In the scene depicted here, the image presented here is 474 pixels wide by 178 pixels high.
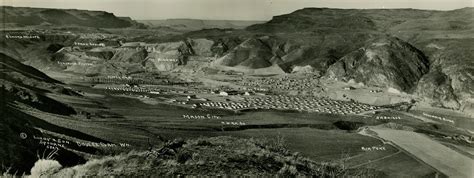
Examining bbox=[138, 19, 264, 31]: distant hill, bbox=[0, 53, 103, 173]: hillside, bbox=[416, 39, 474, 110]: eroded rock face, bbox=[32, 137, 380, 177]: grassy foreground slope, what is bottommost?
bbox=[32, 137, 380, 177]: grassy foreground slope

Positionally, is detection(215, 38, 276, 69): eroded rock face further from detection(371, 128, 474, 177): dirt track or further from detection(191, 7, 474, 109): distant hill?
detection(371, 128, 474, 177): dirt track

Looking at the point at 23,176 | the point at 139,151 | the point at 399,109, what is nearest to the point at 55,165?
the point at 23,176

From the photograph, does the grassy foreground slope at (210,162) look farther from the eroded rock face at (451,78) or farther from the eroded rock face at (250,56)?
the eroded rock face at (451,78)

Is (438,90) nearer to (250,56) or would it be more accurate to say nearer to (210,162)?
(250,56)

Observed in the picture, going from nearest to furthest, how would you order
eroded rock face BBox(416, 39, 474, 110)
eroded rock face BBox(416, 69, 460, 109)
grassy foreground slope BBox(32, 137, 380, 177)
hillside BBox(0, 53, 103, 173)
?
grassy foreground slope BBox(32, 137, 380, 177)
hillside BBox(0, 53, 103, 173)
eroded rock face BBox(416, 39, 474, 110)
eroded rock face BBox(416, 69, 460, 109)

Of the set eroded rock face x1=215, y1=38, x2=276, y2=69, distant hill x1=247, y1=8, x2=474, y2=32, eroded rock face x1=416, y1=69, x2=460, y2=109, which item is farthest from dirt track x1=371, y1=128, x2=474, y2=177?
eroded rock face x1=215, y1=38, x2=276, y2=69

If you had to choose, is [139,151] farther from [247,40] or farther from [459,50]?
[459,50]

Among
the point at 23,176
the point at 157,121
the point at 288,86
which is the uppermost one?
the point at 288,86
